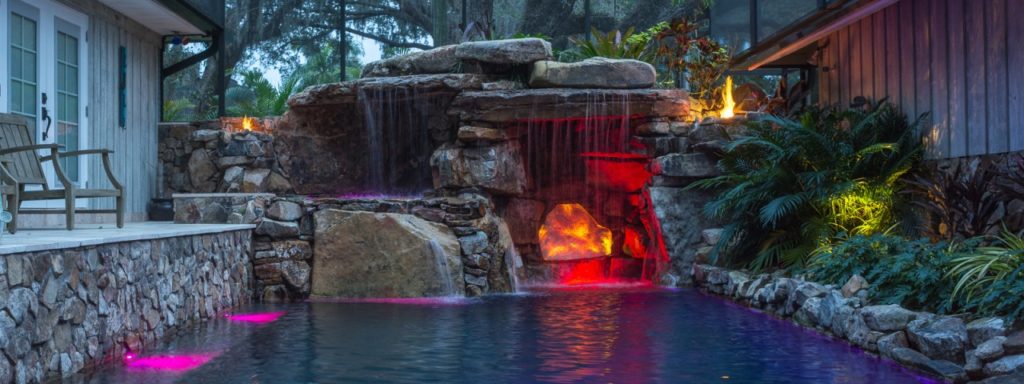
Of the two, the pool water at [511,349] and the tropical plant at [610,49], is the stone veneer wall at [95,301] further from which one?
the tropical plant at [610,49]

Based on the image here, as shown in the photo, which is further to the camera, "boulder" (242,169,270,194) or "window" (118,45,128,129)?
"boulder" (242,169,270,194)

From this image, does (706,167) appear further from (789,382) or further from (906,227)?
(789,382)

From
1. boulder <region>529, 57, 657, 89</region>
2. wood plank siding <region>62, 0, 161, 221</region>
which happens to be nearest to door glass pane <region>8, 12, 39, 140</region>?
wood plank siding <region>62, 0, 161, 221</region>

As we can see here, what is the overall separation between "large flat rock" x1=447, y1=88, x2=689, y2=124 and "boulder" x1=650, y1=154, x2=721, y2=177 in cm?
75

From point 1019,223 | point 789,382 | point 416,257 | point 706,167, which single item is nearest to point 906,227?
point 1019,223

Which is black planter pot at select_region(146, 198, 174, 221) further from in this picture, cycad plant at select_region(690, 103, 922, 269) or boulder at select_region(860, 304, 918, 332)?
boulder at select_region(860, 304, 918, 332)

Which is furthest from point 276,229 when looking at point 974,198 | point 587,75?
point 974,198

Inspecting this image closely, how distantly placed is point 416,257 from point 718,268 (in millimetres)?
3571

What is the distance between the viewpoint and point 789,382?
553 cm

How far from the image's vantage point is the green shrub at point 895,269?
653 cm

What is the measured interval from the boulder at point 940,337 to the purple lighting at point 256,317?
17.6 feet

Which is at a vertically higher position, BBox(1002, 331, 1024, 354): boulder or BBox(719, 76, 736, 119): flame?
BBox(719, 76, 736, 119): flame

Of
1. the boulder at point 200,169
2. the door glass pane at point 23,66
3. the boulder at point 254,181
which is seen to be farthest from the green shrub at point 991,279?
the boulder at point 200,169

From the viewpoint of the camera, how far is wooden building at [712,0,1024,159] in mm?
8477
